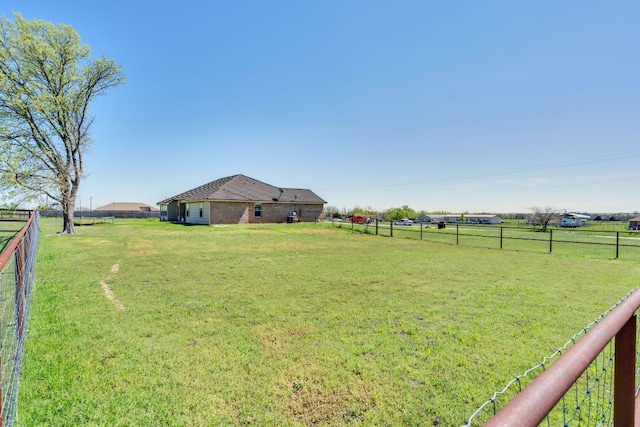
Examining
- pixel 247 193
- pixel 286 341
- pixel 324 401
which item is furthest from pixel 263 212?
pixel 324 401

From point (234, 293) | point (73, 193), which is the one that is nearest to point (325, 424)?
point (234, 293)

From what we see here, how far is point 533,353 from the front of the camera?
12.7 feet

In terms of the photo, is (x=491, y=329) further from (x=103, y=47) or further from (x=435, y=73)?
(x=103, y=47)

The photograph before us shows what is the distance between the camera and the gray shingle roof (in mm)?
28462

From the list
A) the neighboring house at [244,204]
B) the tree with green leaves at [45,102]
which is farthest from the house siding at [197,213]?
the tree with green leaves at [45,102]

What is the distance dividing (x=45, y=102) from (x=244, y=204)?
15.5 m

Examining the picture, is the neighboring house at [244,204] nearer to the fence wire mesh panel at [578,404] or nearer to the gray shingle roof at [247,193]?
the gray shingle roof at [247,193]

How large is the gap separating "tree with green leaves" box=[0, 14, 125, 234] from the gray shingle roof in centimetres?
1011

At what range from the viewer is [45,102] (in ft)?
58.6

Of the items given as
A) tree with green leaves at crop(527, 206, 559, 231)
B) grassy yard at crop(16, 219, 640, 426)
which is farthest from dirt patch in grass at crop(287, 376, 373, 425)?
tree with green leaves at crop(527, 206, 559, 231)

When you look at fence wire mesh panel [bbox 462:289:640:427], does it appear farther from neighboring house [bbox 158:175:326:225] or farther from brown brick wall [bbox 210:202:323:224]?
brown brick wall [bbox 210:202:323:224]

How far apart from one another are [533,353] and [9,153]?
2474cm

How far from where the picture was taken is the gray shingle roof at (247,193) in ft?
93.4

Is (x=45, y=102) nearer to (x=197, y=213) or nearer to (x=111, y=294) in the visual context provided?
(x=197, y=213)
